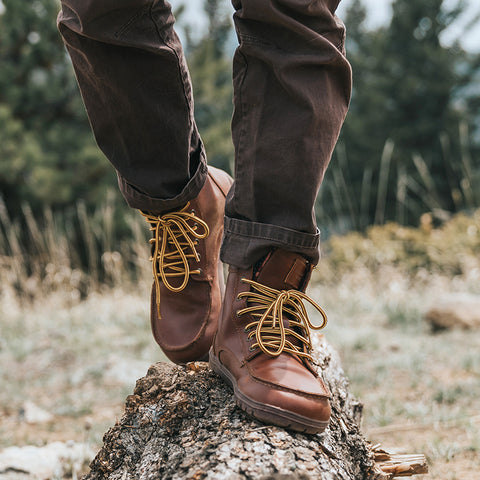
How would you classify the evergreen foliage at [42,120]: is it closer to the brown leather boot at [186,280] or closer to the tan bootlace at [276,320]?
the brown leather boot at [186,280]

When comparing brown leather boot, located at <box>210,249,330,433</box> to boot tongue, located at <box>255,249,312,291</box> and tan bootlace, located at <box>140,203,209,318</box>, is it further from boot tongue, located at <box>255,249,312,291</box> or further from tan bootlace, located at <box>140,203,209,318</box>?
tan bootlace, located at <box>140,203,209,318</box>

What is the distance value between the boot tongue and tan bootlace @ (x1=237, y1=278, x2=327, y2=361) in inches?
0.6

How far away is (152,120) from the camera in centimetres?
128

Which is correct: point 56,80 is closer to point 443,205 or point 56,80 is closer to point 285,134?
point 285,134

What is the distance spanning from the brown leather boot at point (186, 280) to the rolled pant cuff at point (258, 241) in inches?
8.5

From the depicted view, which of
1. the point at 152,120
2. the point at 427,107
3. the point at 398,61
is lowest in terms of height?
the point at 152,120

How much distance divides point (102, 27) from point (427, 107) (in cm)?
1609

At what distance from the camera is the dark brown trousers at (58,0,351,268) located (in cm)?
106

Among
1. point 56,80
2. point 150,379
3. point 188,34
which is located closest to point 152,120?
point 150,379

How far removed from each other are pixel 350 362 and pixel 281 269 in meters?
1.99

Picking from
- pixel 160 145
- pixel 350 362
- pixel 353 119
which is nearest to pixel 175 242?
pixel 160 145

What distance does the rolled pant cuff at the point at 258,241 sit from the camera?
1099 mm

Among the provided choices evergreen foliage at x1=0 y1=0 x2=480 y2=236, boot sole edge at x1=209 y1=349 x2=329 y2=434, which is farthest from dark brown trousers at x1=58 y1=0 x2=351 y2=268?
evergreen foliage at x1=0 y1=0 x2=480 y2=236

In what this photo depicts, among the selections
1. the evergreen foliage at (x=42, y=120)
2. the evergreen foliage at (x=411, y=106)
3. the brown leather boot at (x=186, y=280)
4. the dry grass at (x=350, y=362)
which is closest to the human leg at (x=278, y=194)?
the brown leather boot at (x=186, y=280)
